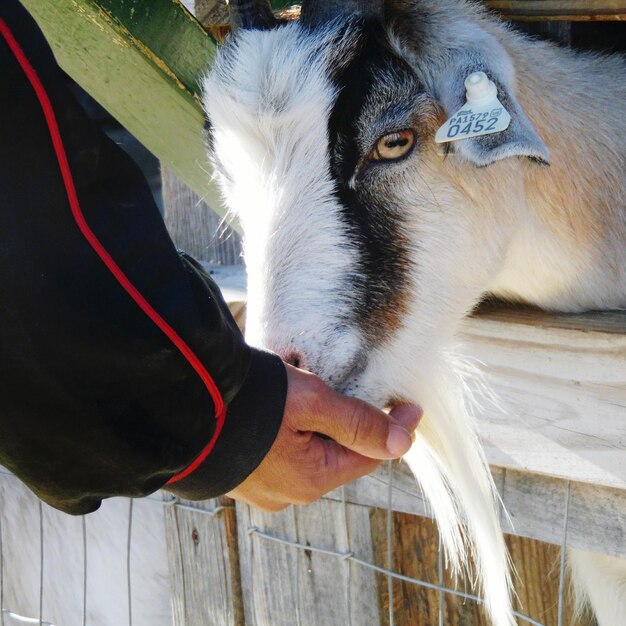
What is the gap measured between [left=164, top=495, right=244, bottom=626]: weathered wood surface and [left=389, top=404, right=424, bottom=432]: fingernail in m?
0.75

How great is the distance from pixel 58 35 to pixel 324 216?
100 centimetres

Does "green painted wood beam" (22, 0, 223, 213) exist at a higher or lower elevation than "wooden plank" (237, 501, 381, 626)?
higher

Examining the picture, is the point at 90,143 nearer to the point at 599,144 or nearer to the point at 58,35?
the point at 58,35

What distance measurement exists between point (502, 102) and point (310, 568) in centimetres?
135

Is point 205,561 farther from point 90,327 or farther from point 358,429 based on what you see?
point 90,327

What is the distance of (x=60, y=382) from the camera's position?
1.52 m

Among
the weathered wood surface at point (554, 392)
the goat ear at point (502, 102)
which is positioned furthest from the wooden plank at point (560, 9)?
the weathered wood surface at point (554, 392)

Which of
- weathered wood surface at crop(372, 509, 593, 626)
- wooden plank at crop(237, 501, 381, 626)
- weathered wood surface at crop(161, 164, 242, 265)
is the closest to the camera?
wooden plank at crop(237, 501, 381, 626)

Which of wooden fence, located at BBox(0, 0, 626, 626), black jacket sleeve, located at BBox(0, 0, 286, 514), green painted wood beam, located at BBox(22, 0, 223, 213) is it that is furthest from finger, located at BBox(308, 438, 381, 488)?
green painted wood beam, located at BBox(22, 0, 223, 213)

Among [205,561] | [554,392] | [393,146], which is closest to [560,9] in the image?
[393,146]

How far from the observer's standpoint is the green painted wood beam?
2.38m

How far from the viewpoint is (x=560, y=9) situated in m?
2.43

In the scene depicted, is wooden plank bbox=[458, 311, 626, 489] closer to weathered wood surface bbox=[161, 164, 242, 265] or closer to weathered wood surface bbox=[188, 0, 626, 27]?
weathered wood surface bbox=[188, 0, 626, 27]

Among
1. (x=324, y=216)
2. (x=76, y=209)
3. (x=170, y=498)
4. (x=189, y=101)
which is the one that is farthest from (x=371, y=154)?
(x=170, y=498)
